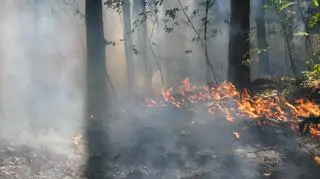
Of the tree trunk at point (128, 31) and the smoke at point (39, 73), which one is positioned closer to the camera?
the smoke at point (39, 73)

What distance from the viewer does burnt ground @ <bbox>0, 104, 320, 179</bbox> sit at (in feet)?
26.7

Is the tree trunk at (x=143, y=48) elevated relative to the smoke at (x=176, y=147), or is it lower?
elevated

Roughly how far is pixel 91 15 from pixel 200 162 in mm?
6843

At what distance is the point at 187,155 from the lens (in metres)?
8.95

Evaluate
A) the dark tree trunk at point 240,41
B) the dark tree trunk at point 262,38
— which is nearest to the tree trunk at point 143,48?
the dark tree trunk at point 262,38

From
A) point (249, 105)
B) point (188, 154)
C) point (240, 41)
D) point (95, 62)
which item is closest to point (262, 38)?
point (240, 41)

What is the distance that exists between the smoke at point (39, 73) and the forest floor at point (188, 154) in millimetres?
732

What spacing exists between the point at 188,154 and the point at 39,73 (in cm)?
1226

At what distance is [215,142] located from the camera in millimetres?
9594

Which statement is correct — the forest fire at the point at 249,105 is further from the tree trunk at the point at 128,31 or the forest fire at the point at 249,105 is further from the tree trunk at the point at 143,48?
the tree trunk at the point at 143,48

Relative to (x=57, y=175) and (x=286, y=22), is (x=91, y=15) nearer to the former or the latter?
(x=57, y=175)

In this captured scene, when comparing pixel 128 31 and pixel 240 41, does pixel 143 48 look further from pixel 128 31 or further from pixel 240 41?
pixel 240 41

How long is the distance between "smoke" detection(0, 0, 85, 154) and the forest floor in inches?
28.8

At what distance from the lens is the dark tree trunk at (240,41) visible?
13.2 m
